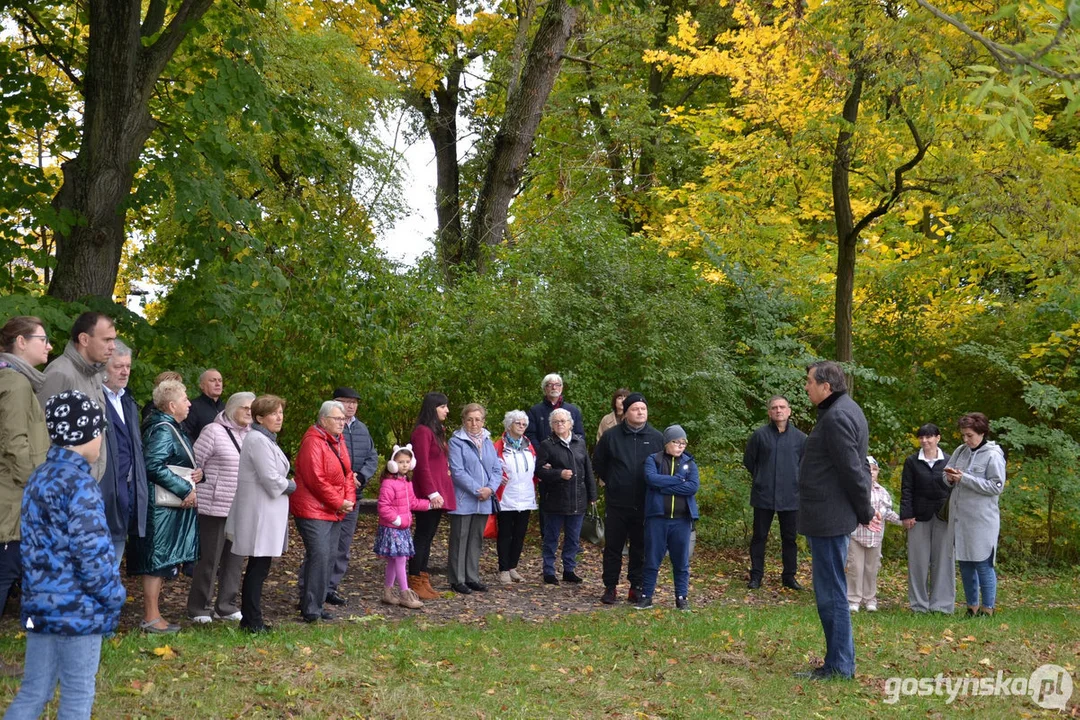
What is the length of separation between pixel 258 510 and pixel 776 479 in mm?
6256

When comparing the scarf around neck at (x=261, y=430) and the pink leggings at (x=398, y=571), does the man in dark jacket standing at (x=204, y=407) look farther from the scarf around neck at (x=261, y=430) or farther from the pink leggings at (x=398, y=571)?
the pink leggings at (x=398, y=571)

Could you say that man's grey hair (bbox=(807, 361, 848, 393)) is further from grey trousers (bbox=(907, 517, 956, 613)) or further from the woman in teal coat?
the woman in teal coat

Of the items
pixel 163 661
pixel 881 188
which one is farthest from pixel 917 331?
pixel 163 661

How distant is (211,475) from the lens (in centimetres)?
845

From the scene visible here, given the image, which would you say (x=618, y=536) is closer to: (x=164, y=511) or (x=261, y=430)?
(x=261, y=430)

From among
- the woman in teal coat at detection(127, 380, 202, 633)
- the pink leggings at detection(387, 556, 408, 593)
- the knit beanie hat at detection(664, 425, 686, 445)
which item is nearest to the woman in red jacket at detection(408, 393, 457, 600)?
the pink leggings at detection(387, 556, 408, 593)

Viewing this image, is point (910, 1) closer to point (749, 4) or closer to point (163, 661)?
point (749, 4)

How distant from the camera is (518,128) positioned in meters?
18.9

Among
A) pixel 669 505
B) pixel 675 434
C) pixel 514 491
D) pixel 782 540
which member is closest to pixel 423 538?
pixel 514 491

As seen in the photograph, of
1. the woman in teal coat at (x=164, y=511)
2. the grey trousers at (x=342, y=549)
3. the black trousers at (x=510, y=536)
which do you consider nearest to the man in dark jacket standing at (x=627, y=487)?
the black trousers at (x=510, y=536)

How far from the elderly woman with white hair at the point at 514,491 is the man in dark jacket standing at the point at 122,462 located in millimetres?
4529

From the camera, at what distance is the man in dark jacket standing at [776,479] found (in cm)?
1192

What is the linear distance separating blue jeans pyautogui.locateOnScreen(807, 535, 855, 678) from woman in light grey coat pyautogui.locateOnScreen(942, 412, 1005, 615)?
3.56m

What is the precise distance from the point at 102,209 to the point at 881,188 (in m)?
10.6
